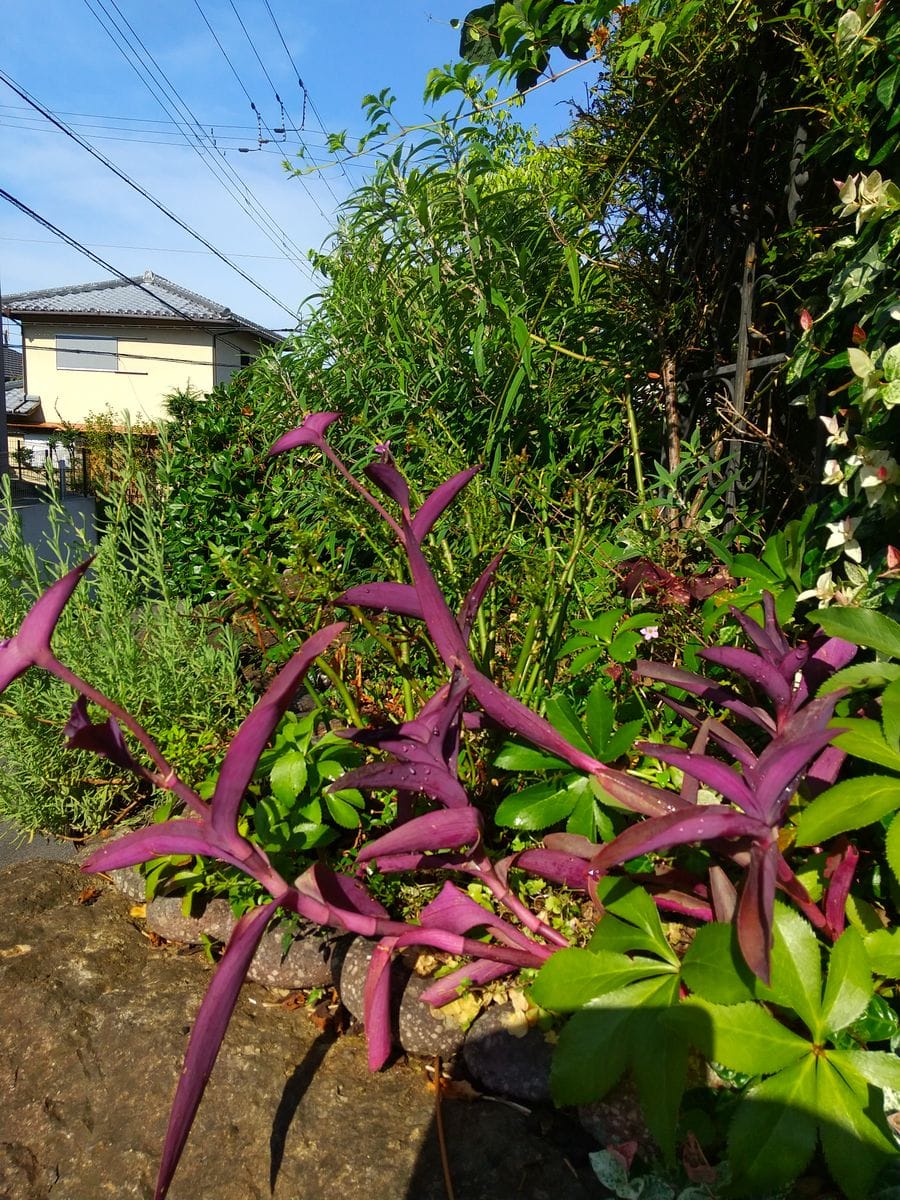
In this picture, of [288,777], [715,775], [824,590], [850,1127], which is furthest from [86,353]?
[850,1127]

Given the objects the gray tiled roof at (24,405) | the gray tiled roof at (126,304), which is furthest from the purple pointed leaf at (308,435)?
the gray tiled roof at (24,405)

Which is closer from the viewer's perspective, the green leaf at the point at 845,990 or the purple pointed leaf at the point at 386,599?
the green leaf at the point at 845,990

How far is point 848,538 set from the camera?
158 centimetres

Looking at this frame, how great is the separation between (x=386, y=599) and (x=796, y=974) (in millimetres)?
788

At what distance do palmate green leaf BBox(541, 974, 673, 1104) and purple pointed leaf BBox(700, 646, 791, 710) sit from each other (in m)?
0.51

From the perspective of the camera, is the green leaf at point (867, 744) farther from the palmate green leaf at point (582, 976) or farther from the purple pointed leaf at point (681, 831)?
the palmate green leaf at point (582, 976)

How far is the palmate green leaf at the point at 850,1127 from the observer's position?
0.88 m

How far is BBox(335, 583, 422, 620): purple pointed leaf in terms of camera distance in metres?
1.27

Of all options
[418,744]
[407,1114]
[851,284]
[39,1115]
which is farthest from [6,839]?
[851,284]

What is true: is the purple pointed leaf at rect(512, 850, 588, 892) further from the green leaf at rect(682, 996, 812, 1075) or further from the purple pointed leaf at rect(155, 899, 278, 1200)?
the purple pointed leaf at rect(155, 899, 278, 1200)

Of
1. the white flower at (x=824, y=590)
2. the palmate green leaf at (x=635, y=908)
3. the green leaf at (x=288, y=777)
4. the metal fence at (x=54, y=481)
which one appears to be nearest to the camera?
the palmate green leaf at (x=635, y=908)

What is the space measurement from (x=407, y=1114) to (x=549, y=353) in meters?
2.26

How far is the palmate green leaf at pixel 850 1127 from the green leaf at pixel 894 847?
0.84 feet

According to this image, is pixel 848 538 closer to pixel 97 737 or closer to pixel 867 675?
pixel 867 675
